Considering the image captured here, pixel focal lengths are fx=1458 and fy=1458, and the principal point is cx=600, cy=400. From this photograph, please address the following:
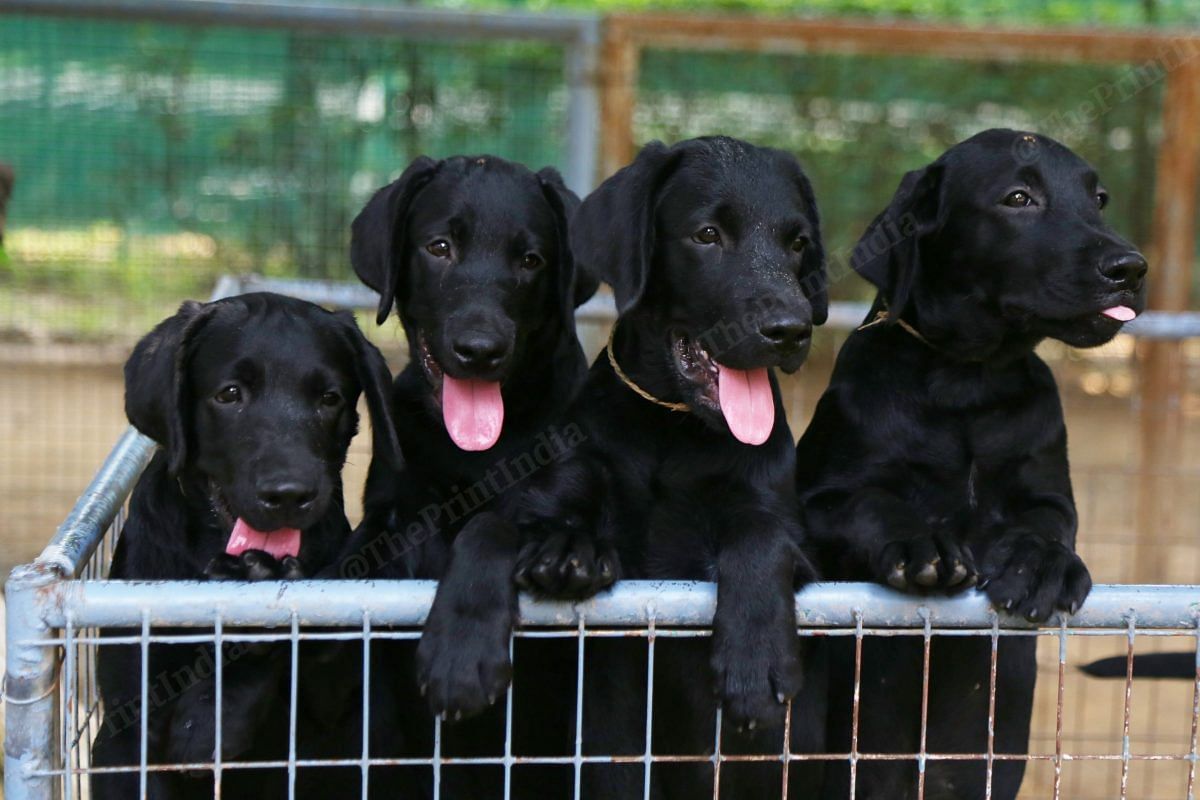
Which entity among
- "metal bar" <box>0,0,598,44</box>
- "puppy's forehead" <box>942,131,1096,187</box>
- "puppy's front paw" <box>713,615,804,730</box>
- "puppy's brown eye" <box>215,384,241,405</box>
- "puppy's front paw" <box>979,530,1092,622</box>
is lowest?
"puppy's front paw" <box>713,615,804,730</box>

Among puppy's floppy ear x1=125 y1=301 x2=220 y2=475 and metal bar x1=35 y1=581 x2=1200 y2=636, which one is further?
puppy's floppy ear x1=125 y1=301 x2=220 y2=475

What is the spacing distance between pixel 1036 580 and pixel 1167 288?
156 inches

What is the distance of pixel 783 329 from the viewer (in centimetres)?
247

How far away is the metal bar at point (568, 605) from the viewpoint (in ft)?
6.15

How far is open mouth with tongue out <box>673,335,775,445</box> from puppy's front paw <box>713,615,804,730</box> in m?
0.49

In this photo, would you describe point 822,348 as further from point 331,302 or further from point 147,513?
point 147,513

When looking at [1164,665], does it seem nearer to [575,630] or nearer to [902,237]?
[902,237]

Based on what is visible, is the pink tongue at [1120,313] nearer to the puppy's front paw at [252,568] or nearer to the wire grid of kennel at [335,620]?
the wire grid of kennel at [335,620]

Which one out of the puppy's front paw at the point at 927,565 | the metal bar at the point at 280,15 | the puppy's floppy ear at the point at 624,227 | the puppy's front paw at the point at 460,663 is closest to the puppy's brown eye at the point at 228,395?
the puppy's floppy ear at the point at 624,227

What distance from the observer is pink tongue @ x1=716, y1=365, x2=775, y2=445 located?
8.47 feet

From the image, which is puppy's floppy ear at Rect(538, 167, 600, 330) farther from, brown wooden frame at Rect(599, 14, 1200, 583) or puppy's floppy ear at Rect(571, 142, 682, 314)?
brown wooden frame at Rect(599, 14, 1200, 583)

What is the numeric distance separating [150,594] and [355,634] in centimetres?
27

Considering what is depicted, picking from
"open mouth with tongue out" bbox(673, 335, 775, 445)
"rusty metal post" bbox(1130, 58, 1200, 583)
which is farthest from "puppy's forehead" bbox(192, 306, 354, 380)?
"rusty metal post" bbox(1130, 58, 1200, 583)

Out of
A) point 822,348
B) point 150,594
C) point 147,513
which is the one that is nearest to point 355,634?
point 150,594
